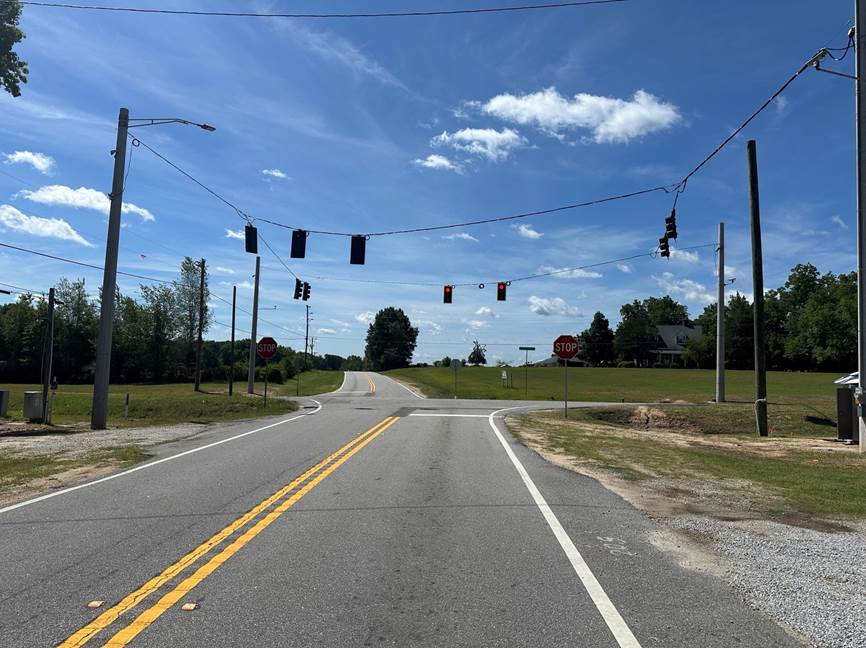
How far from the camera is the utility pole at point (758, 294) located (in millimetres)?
20188

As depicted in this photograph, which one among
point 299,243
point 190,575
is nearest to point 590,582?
point 190,575

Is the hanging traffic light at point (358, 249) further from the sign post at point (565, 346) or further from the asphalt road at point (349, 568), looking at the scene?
the asphalt road at point (349, 568)

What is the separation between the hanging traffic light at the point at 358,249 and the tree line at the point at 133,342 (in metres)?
48.7

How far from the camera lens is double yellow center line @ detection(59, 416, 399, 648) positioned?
13.5 feet

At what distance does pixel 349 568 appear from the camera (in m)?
5.52

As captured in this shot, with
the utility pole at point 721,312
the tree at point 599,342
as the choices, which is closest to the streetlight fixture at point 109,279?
the utility pole at point 721,312

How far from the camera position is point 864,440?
14.6m

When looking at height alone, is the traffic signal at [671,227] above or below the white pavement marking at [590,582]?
above

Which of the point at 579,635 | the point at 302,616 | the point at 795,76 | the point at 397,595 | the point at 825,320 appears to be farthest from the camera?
the point at 825,320

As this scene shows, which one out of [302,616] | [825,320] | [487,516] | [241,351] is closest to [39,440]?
[487,516]

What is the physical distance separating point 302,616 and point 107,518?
4204mm

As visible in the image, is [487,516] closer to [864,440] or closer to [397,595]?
[397,595]

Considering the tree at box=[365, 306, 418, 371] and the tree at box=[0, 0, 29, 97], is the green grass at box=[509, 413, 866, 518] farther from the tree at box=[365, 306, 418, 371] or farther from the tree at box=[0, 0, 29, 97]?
the tree at box=[365, 306, 418, 371]

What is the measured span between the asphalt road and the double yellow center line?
0.02 meters
